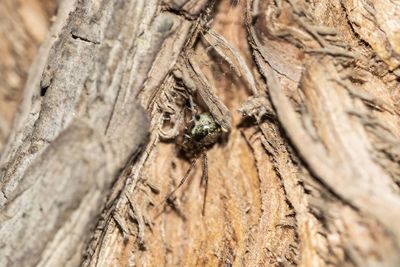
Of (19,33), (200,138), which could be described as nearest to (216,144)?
(200,138)

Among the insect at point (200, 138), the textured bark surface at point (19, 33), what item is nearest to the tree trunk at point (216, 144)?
the insect at point (200, 138)

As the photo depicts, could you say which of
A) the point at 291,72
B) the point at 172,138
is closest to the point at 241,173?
the point at 172,138

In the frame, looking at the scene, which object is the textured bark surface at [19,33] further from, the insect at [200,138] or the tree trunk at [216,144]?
the insect at [200,138]

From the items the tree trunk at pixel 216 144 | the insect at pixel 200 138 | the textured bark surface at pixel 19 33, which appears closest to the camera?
the tree trunk at pixel 216 144

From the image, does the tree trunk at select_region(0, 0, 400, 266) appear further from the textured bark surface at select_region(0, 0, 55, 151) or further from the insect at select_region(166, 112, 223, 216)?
the textured bark surface at select_region(0, 0, 55, 151)

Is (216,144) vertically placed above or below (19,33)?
above

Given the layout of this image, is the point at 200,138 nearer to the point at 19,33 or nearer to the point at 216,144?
the point at 216,144
